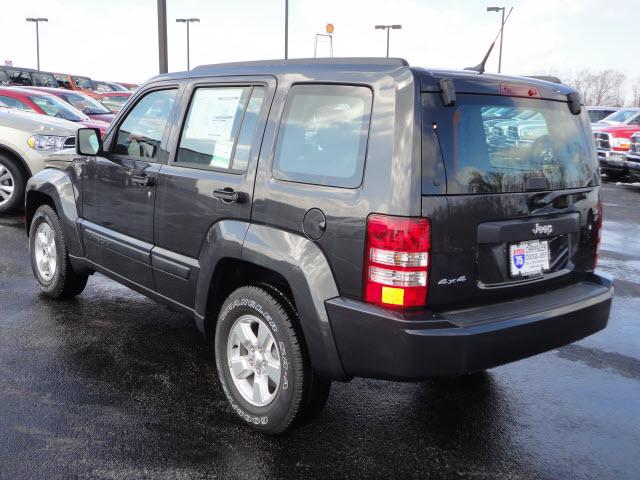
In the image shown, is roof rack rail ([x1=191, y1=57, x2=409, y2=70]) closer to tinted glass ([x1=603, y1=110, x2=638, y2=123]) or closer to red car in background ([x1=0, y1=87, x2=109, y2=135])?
red car in background ([x1=0, y1=87, x2=109, y2=135])

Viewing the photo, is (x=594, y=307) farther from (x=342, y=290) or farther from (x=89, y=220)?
(x=89, y=220)

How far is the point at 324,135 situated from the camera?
9.36 feet

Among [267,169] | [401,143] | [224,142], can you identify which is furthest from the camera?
[224,142]

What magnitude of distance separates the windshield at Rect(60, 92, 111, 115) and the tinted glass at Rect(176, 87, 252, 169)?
1087 centimetres

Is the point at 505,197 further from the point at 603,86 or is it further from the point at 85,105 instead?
the point at 603,86

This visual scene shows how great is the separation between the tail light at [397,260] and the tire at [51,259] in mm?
3086

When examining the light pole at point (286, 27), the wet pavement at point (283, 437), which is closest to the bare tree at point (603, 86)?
the light pole at point (286, 27)

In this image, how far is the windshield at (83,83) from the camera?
102ft

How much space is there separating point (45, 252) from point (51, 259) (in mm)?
131

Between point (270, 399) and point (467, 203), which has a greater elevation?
point (467, 203)

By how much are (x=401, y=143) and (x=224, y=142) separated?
119 cm

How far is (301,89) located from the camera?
299cm

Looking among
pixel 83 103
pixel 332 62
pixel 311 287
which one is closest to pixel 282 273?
pixel 311 287

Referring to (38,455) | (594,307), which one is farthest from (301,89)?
(38,455)
